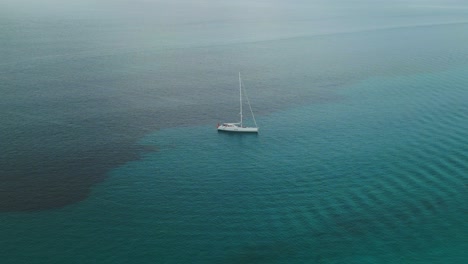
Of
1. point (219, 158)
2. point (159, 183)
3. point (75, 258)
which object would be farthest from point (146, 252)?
point (219, 158)

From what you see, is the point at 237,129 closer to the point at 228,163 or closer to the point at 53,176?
the point at 228,163

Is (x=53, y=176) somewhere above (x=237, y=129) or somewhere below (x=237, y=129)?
below

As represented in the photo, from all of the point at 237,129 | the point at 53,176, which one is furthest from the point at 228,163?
the point at 53,176

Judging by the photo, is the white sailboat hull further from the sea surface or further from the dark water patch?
the dark water patch

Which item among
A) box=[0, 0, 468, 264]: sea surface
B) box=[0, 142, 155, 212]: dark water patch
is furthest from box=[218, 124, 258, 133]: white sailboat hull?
box=[0, 142, 155, 212]: dark water patch

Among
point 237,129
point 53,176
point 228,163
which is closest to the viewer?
point 53,176

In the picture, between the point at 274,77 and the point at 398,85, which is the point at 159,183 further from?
the point at 398,85

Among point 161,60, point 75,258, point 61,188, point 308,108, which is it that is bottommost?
point 75,258

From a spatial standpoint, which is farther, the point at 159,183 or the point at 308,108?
the point at 308,108
